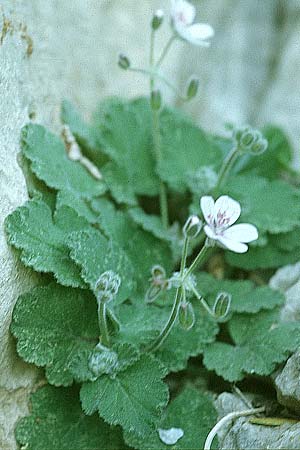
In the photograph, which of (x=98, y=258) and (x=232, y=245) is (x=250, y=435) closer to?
(x=232, y=245)

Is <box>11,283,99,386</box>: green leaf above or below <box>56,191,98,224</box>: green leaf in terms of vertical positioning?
below

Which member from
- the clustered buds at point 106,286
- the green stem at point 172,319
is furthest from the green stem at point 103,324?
the green stem at point 172,319

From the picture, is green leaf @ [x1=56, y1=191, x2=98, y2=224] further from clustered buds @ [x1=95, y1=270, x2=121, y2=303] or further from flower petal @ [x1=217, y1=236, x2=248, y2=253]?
flower petal @ [x1=217, y1=236, x2=248, y2=253]

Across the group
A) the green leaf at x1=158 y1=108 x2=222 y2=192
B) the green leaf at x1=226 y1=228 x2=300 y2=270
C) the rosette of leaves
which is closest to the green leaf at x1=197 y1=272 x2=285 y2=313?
the rosette of leaves

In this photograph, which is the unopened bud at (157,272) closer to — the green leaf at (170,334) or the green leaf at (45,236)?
the green leaf at (170,334)

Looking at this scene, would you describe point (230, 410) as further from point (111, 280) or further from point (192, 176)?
point (192, 176)

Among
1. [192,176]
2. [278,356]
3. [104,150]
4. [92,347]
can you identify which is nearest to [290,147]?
[192,176]
